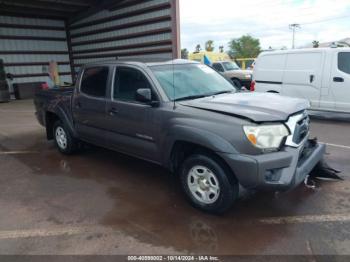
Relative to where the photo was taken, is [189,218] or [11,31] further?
[11,31]

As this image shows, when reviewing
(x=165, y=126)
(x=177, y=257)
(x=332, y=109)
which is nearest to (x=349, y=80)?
(x=332, y=109)

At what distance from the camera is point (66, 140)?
5.87 meters

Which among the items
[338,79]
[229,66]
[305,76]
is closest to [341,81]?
[338,79]

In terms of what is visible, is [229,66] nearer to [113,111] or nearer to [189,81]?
[189,81]

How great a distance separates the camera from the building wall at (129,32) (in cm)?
1294

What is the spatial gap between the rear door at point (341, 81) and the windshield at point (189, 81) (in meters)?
4.65

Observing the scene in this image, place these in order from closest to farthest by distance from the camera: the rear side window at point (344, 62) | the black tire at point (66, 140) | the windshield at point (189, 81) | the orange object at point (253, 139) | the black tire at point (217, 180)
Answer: the orange object at point (253, 139), the black tire at point (217, 180), the windshield at point (189, 81), the black tire at point (66, 140), the rear side window at point (344, 62)

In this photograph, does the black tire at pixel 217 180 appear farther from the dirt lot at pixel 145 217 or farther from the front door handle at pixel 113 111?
the front door handle at pixel 113 111

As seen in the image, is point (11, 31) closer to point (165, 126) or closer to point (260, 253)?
point (165, 126)

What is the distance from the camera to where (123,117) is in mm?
4398

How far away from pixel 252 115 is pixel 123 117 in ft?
6.33

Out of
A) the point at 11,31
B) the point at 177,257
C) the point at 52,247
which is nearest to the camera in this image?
the point at 177,257

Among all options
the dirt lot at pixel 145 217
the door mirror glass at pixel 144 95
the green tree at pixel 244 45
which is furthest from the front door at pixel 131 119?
the green tree at pixel 244 45

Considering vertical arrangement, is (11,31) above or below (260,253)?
above
